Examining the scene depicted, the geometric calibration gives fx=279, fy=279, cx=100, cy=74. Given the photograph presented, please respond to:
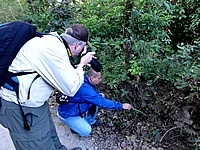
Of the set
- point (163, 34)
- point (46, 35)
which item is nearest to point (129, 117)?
point (163, 34)

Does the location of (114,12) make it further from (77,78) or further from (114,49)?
(77,78)

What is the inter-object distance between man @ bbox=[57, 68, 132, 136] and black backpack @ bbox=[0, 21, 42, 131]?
91 cm

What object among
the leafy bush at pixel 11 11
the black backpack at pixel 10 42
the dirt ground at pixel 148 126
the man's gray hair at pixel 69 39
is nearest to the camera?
the black backpack at pixel 10 42

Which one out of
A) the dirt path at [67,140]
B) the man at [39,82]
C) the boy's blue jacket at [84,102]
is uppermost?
the man at [39,82]

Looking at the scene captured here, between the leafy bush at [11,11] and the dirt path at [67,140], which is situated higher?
the leafy bush at [11,11]

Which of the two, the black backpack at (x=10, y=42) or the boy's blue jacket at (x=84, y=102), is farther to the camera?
the boy's blue jacket at (x=84, y=102)

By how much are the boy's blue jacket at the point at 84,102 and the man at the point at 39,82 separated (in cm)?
48

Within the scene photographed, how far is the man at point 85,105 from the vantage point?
280cm

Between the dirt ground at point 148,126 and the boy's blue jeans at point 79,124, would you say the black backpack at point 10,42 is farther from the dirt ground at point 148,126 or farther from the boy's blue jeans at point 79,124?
the dirt ground at point 148,126

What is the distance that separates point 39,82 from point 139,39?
1.77 meters

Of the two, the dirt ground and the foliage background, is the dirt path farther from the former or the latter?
the foliage background

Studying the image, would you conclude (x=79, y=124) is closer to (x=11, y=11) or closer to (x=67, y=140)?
(x=67, y=140)

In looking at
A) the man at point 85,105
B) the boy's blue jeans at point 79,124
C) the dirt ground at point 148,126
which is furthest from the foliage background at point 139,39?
the boy's blue jeans at point 79,124

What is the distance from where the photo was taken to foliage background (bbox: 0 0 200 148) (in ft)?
10.4
